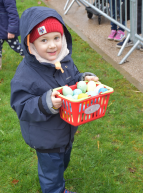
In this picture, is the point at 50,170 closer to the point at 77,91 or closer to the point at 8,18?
the point at 77,91

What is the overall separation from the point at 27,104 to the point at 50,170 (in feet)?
2.35

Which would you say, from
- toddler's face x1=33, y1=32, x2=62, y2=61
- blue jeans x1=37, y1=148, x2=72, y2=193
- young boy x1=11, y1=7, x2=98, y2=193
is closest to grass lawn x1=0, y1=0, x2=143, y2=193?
blue jeans x1=37, y1=148, x2=72, y2=193

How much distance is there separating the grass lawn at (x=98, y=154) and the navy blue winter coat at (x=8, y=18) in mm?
1281

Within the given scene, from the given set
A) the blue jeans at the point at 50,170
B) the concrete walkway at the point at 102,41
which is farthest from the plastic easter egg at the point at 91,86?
the concrete walkway at the point at 102,41

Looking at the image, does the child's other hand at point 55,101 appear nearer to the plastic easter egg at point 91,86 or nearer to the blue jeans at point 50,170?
the plastic easter egg at point 91,86

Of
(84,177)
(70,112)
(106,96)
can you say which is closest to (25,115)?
(70,112)

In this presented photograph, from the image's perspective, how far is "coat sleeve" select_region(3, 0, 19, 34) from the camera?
4450mm

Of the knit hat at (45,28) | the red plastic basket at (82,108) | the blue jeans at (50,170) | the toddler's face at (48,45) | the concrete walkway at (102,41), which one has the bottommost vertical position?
the concrete walkway at (102,41)

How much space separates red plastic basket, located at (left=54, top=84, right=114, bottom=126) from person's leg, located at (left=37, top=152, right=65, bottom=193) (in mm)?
429

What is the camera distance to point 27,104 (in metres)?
1.88

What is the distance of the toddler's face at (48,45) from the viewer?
1.91 meters

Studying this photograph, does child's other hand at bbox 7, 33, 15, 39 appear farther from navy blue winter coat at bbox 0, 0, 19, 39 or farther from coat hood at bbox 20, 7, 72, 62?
coat hood at bbox 20, 7, 72, 62

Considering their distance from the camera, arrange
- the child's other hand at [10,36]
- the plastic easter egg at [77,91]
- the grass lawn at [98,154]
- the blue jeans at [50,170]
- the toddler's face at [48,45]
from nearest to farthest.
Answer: the toddler's face at [48,45] < the plastic easter egg at [77,91] < the blue jeans at [50,170] < the grass lawn at [98,154] < the child's other hand at [10,36]

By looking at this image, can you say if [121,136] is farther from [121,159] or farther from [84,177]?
[84,177]
